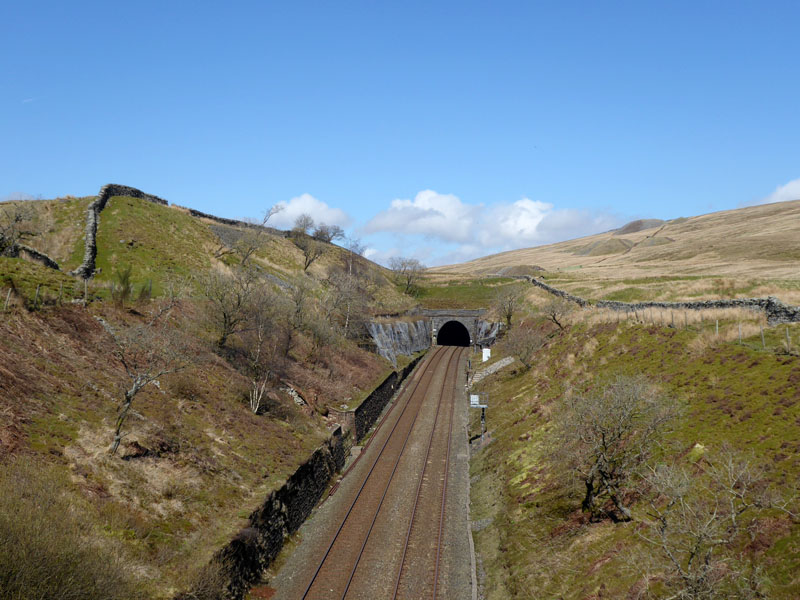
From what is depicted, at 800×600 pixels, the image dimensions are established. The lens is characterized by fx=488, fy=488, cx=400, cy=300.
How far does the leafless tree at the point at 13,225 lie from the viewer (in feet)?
114

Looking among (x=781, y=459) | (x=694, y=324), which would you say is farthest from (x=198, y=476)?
(x=694, y=324)

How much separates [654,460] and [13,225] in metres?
45.4

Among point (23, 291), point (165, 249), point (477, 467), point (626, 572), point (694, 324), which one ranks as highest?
point (165, 249)

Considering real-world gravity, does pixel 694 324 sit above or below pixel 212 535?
above

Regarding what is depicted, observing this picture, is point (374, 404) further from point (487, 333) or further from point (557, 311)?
point (487, 333)

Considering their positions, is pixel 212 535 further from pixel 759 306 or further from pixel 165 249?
pixel 165 249

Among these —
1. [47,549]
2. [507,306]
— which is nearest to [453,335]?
[507,306]

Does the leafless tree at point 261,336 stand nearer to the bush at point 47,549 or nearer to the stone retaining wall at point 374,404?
the stone retaining wall at point 374,404

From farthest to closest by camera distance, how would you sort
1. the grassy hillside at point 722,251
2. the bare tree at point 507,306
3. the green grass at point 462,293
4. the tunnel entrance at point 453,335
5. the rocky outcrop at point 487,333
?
the green grass at point 462,293 → the tunnel entrance at point 453,335 → the rocky outcrop at point 487,333 → the grassy hillside at point 722,251 → the bare tree at point 507,306

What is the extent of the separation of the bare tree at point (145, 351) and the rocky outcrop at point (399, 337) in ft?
111

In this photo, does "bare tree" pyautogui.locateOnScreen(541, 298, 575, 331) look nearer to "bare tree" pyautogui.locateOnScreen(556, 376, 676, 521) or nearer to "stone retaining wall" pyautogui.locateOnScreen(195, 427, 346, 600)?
"stone retaining wall" pyautogui.locateOnScreen(195, 427, 346, 600)

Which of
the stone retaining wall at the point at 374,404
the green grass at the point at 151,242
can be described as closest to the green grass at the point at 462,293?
the stone retaining wall at the point at 374,404

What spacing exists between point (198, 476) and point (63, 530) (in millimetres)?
8974

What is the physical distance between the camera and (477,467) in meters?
30.8
